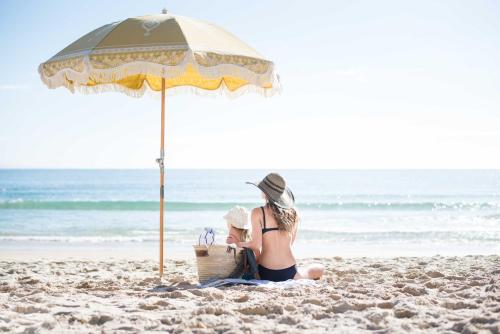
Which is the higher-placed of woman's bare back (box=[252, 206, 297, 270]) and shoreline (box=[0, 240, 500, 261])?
woman's bare back (box=[252, 206, 297, 270])

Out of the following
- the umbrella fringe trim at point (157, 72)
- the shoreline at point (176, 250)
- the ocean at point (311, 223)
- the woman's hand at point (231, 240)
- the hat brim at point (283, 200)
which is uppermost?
the umbrella fringe trim at point (157, 72)

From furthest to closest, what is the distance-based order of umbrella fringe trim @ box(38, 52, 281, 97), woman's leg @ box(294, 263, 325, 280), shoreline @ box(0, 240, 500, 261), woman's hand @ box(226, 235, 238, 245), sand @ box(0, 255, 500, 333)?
1. shoreline @ box(0, 240, 500, 261)
2. woman's leg @ box(294, 263, 325, 280)
3. woman's hand @ box(226, 235, 238, 245)
4. umbrella fringe trim @ box(38, 52, 281, 97)
5. sand @ box(0, 255, 500, 333)

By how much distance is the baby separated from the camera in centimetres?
489

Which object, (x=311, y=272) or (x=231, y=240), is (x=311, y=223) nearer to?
(x=311, y=272)

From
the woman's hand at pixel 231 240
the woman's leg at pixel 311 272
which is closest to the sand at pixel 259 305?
the woman's leg at pixel 311 272

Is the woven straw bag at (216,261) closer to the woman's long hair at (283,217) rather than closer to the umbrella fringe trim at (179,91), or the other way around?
the woman's long hair at (283,217)

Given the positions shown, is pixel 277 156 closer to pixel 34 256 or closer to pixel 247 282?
pixel 34 256

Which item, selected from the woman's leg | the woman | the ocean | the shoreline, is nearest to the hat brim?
the woman

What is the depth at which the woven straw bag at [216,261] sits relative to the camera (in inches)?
189

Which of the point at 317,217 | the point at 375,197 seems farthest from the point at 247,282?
the point at 375,197

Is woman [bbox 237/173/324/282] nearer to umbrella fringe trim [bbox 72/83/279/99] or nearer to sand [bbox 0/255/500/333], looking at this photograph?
sand [bbox 0/255/500/333]

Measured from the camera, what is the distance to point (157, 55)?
4.61m

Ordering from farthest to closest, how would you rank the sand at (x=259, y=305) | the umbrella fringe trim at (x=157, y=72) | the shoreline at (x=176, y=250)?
the shoreline at (x=176, y=250)
the umbrella fringe trim at (x=157, y=72)
the sand at (x=259, y=305)

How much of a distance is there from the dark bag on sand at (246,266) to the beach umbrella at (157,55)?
1.44m
